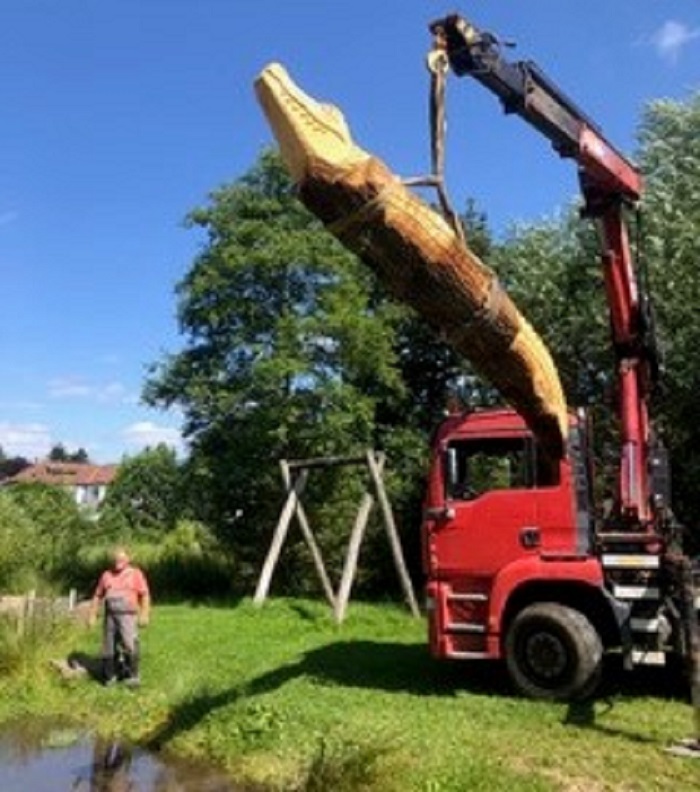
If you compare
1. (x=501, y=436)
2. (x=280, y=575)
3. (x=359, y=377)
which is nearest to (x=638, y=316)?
(x=501, y=436)

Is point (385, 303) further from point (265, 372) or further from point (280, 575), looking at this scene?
point (280, 575)

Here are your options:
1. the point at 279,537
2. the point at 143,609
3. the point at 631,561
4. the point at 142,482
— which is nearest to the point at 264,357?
the point at 279,537

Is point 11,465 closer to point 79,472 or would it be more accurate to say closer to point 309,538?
point 79,472

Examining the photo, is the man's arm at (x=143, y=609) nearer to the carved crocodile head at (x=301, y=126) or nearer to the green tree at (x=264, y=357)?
the green tree at (x=264, y=357)

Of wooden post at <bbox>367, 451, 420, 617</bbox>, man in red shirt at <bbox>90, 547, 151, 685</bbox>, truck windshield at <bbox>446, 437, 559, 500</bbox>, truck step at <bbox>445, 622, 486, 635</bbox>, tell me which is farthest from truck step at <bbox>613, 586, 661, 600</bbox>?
wooden post at <bbox>367, 451, 420, 617</bbox>

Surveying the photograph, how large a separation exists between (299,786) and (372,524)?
12.9 metres

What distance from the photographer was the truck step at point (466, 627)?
11.5 metres

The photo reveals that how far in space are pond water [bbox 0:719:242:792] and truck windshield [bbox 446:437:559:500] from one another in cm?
403

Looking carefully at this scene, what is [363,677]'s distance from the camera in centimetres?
1275

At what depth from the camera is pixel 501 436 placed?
11.8m

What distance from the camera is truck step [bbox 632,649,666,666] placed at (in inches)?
436

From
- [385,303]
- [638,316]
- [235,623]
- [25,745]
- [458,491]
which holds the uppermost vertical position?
[385,303]

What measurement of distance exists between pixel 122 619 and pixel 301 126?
27.9ft

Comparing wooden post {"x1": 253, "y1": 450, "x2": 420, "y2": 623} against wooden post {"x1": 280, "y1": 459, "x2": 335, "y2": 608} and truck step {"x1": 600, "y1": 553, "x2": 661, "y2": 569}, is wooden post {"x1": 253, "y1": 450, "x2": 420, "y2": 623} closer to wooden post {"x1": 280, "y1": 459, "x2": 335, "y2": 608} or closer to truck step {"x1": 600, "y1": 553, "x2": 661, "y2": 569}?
wooden post {"x1": 280, "y1": 459, "x2": 335, "y2": 608}
